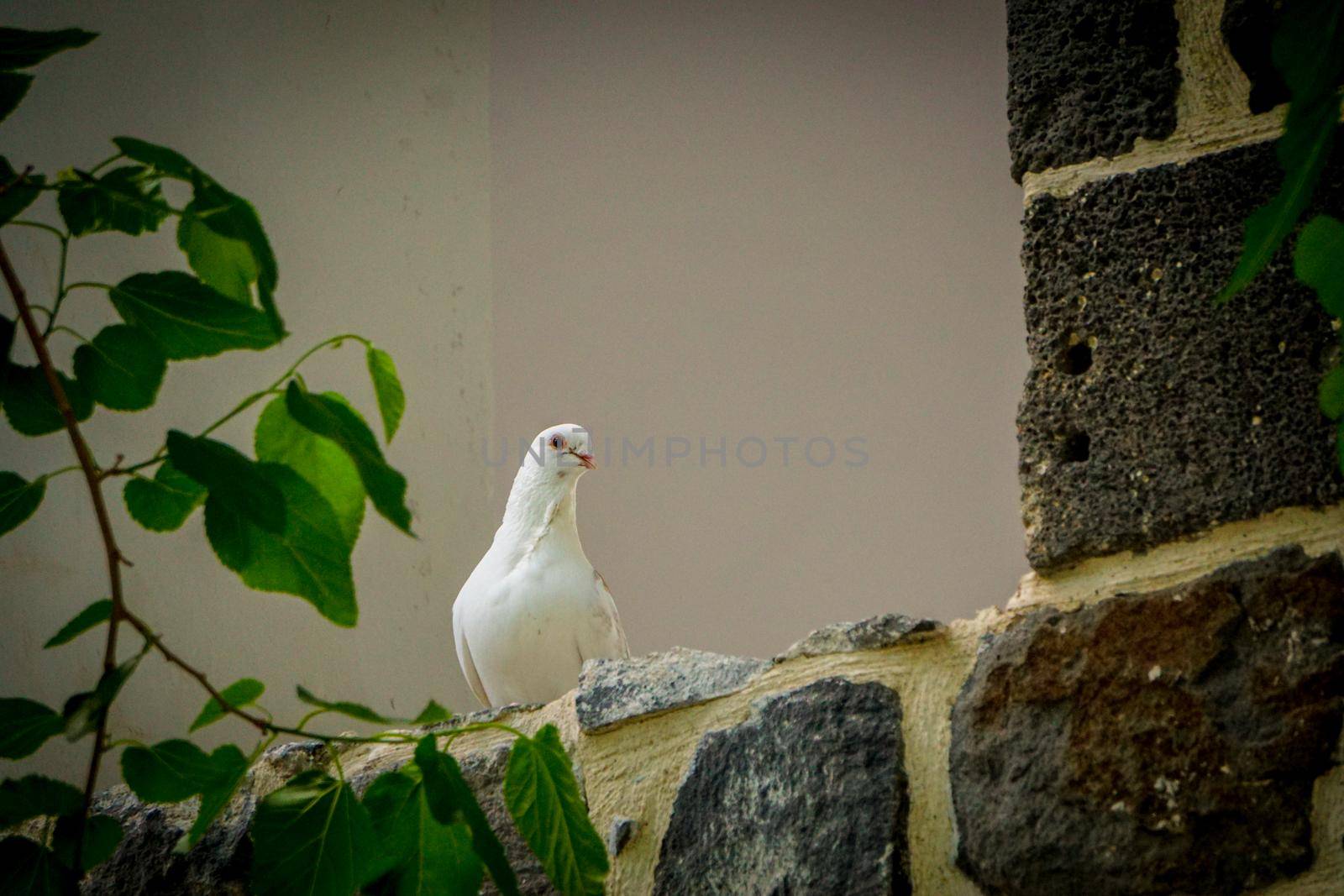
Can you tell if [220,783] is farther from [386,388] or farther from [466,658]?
[466,658]

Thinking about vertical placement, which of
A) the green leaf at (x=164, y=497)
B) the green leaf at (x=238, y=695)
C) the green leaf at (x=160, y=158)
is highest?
the green leaf at (x=160, y=158)

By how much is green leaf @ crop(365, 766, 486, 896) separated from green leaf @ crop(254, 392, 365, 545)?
0.11m

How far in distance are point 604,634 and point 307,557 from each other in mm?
1125

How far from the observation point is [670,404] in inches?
103

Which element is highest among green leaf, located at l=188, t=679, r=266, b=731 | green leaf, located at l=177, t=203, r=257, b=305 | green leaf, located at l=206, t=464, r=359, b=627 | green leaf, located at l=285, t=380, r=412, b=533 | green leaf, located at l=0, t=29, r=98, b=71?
green leaf, located at l=0, t=29, r=98, b=71

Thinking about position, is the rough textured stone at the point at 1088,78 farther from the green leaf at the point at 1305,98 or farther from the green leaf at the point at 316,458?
the green leaf at the point at 316,458

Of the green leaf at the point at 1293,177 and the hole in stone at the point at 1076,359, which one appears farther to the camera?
the hole in stone at the point at 1076,359

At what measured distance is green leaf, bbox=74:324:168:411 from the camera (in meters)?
0.47

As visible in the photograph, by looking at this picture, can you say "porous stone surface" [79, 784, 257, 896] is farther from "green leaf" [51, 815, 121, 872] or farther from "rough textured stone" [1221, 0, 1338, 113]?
"rough textured stone" [1221, 0, 1338, 113]

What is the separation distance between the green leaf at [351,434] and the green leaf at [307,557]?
0.8 inches

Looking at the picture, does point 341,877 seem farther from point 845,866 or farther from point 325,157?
point 325,157

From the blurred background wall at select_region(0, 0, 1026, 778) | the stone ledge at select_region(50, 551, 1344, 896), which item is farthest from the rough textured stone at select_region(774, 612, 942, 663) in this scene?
the blurred background wall at select_region(0, 0, 1026, 778)

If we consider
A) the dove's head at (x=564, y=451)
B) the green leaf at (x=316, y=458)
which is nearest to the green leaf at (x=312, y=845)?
the green leaf at (x=316, y=458)

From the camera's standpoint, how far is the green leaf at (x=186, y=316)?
45 cm
